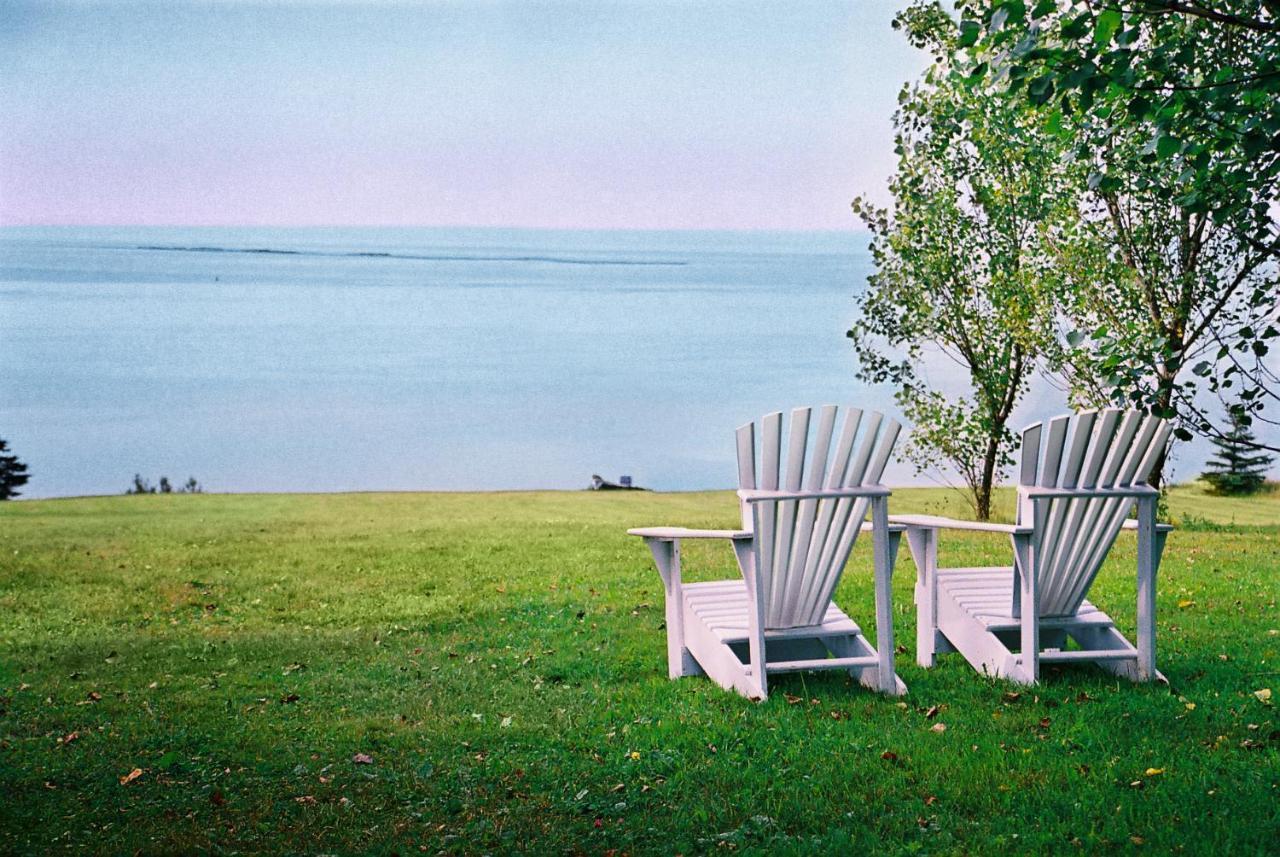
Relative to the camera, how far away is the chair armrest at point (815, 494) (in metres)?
4.60

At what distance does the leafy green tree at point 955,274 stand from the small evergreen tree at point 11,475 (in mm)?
10162

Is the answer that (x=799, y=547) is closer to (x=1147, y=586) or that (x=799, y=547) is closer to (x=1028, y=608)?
(x=1028, y=608)

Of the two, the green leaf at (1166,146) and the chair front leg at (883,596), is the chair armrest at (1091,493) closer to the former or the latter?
the chair front leg at (883,596)

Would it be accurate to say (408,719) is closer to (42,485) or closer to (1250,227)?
(1250,227)

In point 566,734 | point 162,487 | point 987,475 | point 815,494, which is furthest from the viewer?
point 162,487

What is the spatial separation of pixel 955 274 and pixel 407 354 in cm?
1625

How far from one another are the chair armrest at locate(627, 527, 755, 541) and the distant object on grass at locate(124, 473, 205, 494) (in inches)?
478

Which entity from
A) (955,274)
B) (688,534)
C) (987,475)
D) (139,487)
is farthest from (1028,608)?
(139,487)

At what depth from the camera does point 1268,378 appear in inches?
281

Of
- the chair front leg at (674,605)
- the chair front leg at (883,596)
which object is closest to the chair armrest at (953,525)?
the chair front leg at (883,596)

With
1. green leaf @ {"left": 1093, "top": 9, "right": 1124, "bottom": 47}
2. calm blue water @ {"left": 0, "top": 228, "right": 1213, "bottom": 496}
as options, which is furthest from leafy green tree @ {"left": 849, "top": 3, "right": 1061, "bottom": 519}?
green leaf @ {"left": 1093, "top": 9, "right": 1124, "bottom": 47}

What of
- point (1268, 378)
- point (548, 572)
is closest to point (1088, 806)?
point (1268, 378)

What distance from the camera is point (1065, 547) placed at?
194 inches

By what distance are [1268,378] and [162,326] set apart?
2297 cm
